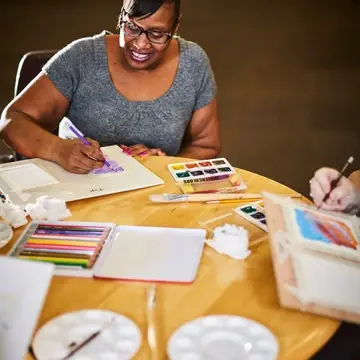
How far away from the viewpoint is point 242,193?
150cm

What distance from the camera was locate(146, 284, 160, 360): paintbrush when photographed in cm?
97

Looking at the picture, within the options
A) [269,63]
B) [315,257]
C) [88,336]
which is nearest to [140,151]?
[315,257]

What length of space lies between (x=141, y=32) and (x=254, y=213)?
0.67m

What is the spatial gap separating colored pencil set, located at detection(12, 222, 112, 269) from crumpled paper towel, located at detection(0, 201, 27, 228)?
0.10 ft

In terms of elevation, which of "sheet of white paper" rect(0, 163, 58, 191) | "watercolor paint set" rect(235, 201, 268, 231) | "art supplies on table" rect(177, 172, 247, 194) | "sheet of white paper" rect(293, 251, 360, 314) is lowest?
"sheet of white paper" rect(0, 163, 58, 191)

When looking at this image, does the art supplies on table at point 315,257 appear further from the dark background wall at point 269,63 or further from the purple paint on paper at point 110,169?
the dark background wall at point 269,63

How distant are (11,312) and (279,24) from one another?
4064mm

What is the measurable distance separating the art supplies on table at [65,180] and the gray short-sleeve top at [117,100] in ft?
0.87

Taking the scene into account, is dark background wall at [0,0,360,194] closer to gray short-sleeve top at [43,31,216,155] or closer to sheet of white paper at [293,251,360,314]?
gray short-sleeve top at [43,31,216,155]

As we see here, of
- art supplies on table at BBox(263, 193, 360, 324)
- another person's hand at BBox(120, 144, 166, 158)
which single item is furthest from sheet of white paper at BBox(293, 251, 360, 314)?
another person's hand at BBox(120, 144, 166, 158)

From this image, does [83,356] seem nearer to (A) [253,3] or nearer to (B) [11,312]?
(B) [11,312]

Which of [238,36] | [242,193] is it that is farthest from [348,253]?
[238,36]

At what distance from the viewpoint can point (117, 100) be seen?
6.14 feet

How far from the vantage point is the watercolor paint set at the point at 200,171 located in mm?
1577
